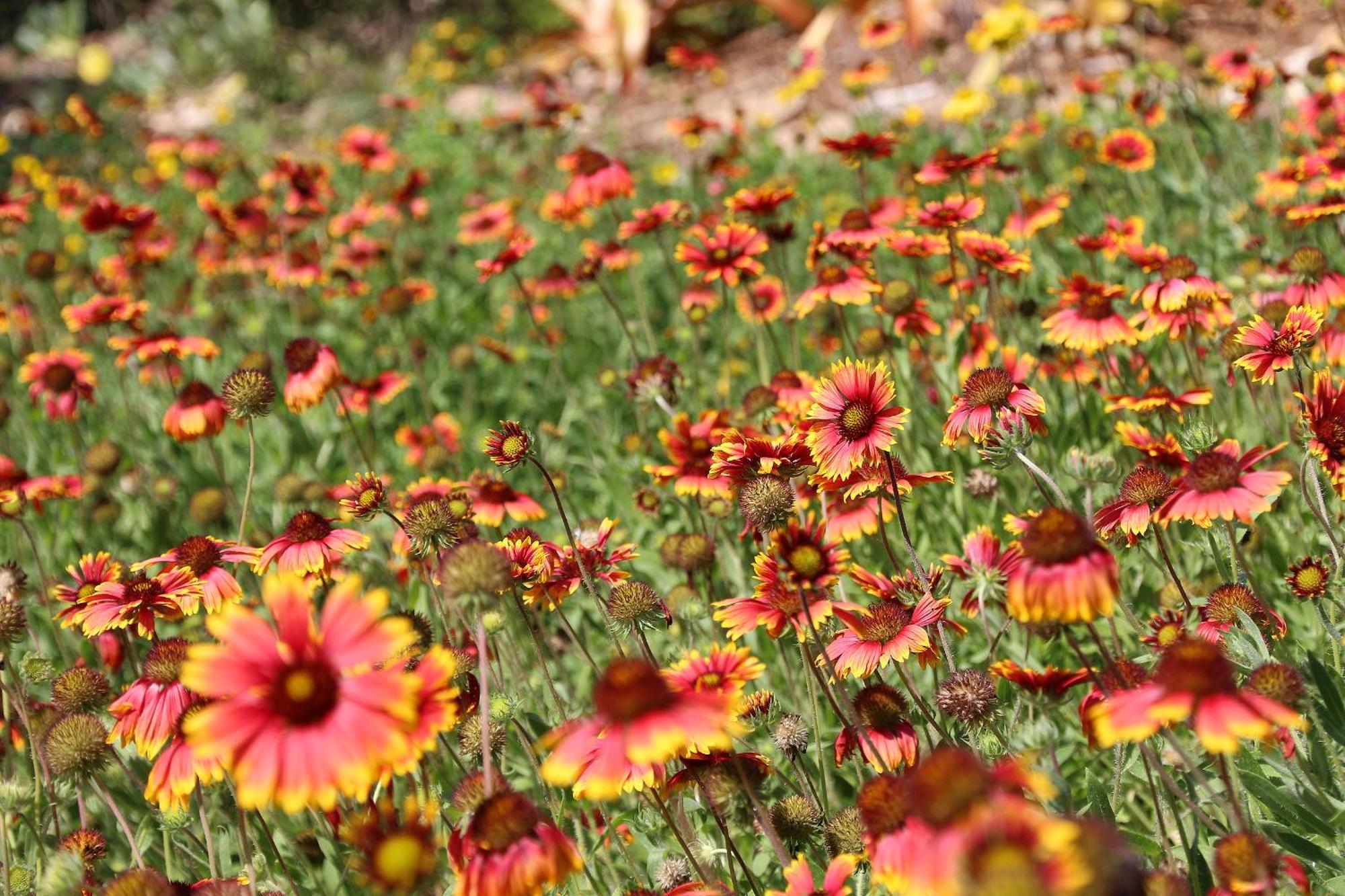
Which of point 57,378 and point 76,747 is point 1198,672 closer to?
point 76,747

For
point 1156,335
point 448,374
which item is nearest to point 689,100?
point 448,374

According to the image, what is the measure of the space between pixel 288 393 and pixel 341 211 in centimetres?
586

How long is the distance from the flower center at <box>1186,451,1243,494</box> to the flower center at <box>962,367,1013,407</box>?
14.5 inches

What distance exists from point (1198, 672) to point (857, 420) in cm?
87

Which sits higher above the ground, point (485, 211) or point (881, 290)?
point (485, 211)

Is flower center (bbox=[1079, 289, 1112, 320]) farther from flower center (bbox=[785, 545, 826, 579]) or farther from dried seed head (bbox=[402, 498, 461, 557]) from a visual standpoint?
dried seed head (bbox=[402, 498, 461, 557])

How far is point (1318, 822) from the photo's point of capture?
5.87 feet

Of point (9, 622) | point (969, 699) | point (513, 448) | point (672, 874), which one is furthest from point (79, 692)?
point (969, 699)

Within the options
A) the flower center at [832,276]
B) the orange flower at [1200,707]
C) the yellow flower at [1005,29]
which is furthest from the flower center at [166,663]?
the yellow flower at [1005,29]

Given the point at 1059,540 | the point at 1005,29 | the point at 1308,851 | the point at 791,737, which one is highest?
the point at 1005,29

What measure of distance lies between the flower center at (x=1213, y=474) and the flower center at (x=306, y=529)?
169 cm

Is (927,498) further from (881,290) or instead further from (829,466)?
(829,466)

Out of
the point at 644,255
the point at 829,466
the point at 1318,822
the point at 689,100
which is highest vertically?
the point at 689,100

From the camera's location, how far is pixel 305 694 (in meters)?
1.28
